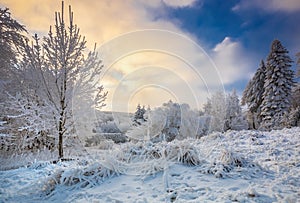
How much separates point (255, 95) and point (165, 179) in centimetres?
2477

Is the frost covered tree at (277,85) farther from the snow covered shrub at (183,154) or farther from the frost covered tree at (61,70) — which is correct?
the frost covered tree at (61,70)

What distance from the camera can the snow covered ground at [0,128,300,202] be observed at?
340 centimetres

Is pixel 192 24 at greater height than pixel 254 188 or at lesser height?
greater

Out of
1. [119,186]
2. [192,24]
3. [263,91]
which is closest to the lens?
[119,186]

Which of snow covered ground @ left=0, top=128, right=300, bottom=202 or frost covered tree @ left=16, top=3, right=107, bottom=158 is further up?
frost covered tree @ left=16, top=3, right=107, bottom=158

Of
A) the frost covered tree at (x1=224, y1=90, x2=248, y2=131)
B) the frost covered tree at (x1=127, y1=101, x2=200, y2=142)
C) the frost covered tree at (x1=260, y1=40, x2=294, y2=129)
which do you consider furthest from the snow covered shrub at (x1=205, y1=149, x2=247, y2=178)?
the frost covered tree at (x1=224, y1=90, x2=248, y2=131)

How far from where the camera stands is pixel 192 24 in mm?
8797

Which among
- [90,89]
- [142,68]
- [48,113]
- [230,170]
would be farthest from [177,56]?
[48,113]

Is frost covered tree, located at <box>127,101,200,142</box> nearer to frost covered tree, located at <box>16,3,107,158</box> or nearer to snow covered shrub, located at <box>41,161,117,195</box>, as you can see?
frost covered tree, located at <box>16,3,107,158</box>

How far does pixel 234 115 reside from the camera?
29.0 metres

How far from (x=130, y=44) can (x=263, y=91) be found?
22.2 meters

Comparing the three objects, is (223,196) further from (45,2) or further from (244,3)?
(45,2)

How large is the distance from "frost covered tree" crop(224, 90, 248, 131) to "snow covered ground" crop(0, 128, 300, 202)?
23320 mm

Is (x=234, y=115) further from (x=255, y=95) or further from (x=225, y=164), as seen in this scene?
(x=225, y=164)
